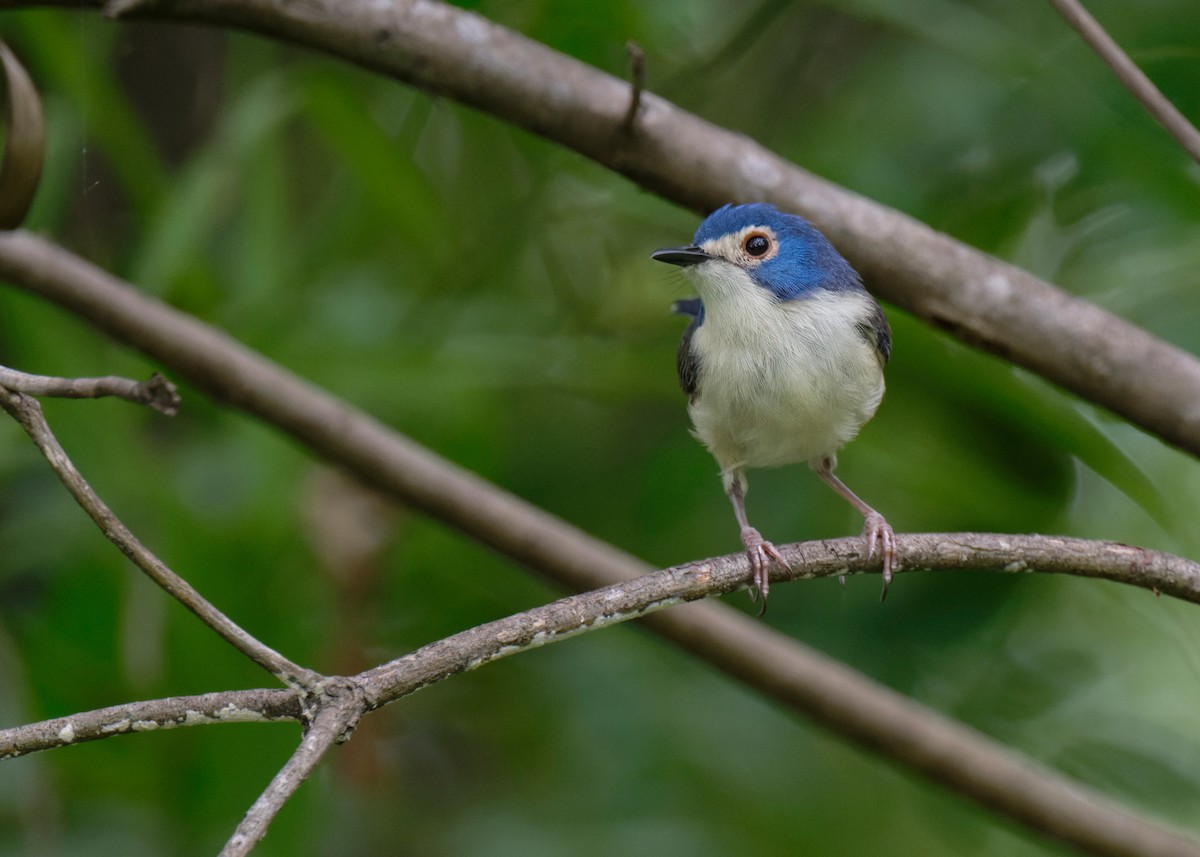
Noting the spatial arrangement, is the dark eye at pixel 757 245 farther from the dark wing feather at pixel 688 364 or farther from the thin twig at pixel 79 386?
the thin twig at pixel 79 386

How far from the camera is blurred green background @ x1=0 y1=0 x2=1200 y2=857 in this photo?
392 centimetres

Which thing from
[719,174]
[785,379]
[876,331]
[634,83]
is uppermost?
[634,83]

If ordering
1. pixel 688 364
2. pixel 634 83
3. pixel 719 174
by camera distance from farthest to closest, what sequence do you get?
pixel 688 364 < pixel 719 174 < pixel 634 83

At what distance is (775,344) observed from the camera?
10.1 feet

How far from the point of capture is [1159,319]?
14.3ft

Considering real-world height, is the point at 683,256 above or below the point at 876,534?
above

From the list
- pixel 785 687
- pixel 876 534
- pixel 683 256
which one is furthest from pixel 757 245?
pixel 785 687

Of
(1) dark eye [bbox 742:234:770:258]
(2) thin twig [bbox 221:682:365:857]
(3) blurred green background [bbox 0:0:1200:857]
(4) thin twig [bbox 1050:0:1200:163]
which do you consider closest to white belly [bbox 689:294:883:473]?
(1) dark eye [bbox 742:234:770:258]

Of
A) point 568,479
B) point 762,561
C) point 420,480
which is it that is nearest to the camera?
point 762,561

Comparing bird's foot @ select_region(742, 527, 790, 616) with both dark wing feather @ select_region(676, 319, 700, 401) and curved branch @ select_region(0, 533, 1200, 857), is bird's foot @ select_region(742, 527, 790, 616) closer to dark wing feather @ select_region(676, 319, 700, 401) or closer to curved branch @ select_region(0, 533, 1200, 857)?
curved branch @ select_region(0, 533, 1200, 857)

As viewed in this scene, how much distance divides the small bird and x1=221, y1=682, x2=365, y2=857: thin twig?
1.37m

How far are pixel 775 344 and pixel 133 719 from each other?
1.90 metres

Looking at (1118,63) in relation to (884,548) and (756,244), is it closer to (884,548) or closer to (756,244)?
(756,244)

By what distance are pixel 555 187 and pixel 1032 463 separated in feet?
7.11
